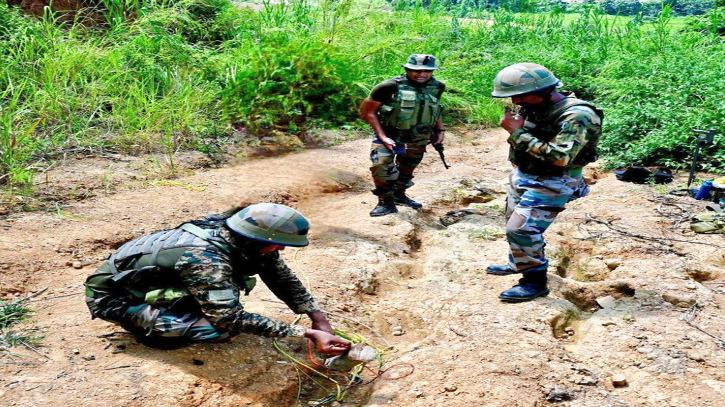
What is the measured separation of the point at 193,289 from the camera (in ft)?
8.63

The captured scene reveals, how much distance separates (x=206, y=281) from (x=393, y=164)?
2.68 m

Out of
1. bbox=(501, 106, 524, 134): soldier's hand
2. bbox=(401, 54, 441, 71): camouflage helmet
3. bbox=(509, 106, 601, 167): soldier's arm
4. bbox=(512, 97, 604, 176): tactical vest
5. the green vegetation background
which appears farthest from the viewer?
the green vegetation background

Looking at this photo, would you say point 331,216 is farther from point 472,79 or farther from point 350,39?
point 472,79

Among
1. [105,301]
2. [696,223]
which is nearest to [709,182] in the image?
[696,223]

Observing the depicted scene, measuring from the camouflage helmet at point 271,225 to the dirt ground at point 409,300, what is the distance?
0.64 m

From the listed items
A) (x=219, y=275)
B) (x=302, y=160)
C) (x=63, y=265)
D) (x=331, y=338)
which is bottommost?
(x=302, y=160)

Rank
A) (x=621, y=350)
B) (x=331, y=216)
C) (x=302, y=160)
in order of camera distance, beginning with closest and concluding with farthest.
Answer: (x=621, y=350) → (x=331, y=216) → (x=302, y=160)

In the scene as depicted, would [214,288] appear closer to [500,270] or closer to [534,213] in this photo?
[534,213]

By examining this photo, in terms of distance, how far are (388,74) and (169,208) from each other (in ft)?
14.9

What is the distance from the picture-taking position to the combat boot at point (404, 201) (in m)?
5.44

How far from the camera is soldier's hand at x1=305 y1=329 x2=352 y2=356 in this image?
2.69m

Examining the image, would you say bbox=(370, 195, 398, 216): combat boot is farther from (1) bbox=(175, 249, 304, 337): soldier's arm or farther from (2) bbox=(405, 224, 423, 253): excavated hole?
(1) bbox=(175, 249, 304, 337): soldier's arm

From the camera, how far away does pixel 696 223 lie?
470 centimetres

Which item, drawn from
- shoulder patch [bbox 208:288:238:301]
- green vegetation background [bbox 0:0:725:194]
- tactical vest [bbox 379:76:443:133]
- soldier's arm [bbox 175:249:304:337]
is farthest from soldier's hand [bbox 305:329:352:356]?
green vegetation background [bbox 0:0:725:194]
